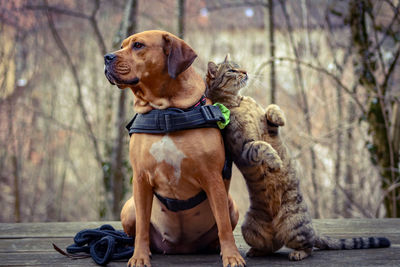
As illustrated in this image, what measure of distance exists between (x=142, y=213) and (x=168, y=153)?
0.33 m

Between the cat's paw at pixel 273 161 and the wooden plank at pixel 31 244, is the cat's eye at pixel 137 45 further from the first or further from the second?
the wooden plank at pixel 31 244

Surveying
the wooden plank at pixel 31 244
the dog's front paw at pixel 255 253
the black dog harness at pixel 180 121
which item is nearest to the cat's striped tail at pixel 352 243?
the dog's front paw at pixel 255 253

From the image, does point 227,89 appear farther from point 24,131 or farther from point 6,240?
point 24,131

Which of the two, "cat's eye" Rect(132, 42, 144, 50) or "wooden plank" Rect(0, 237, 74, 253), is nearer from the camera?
"cat's eye" Rect(132, 42, 144, 50)

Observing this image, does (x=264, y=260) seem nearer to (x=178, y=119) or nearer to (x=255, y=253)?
(x=255, y=253)

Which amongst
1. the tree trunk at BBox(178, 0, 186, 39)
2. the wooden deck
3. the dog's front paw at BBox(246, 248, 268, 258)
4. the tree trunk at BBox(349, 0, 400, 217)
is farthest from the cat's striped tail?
the tree trunk at BBox(178, 0, 186, 39)

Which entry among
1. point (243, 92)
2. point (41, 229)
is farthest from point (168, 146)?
point (41, 229)

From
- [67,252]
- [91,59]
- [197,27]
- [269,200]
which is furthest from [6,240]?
[197,27]

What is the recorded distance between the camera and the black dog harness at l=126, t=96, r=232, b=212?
5.54 ft

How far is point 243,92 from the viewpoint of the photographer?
9.55 feet

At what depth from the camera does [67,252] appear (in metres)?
2.08

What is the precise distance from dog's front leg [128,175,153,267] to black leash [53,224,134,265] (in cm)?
20

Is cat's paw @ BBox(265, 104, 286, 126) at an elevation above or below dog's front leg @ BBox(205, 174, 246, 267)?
above

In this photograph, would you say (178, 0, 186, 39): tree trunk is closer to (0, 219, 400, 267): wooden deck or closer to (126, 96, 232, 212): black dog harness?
(0, 219, 400, 267): wooden deck
